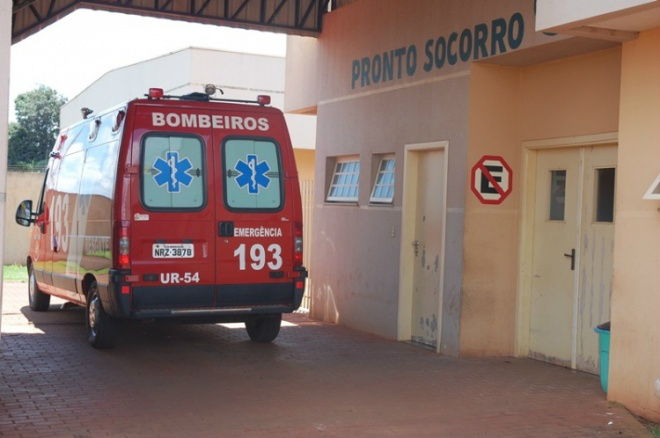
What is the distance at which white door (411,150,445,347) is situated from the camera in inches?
422

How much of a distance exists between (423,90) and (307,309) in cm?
491

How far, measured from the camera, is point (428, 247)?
10922 millimetres

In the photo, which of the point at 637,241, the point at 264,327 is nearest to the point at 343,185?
the point at 264,327

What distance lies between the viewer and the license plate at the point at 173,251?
9.14 metres

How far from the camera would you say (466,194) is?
9.98 meters

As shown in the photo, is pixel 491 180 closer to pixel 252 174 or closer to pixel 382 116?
pixel 382 116

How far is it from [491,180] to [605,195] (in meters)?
1.36

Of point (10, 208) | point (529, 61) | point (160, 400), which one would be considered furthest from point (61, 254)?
point (10, 208)

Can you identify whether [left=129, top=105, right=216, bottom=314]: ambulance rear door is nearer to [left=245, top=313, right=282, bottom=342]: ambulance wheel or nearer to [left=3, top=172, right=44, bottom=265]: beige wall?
[left=245, top=313, right=282, bottom=342]: ambulance wheel

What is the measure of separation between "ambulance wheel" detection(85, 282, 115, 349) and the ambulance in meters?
0.01

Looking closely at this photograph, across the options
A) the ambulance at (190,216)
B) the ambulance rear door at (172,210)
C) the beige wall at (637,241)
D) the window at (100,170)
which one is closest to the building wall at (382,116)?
the beige wall at (637,241)

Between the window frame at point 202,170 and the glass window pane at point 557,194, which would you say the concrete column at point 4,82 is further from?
the glass window pane at point 557,194

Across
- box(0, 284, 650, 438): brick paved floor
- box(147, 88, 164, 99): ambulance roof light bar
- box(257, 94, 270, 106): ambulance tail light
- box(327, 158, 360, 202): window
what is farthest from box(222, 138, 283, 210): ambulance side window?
box(327, 158, 360, 202): window

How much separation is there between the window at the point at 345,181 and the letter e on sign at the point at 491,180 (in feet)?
9.48
